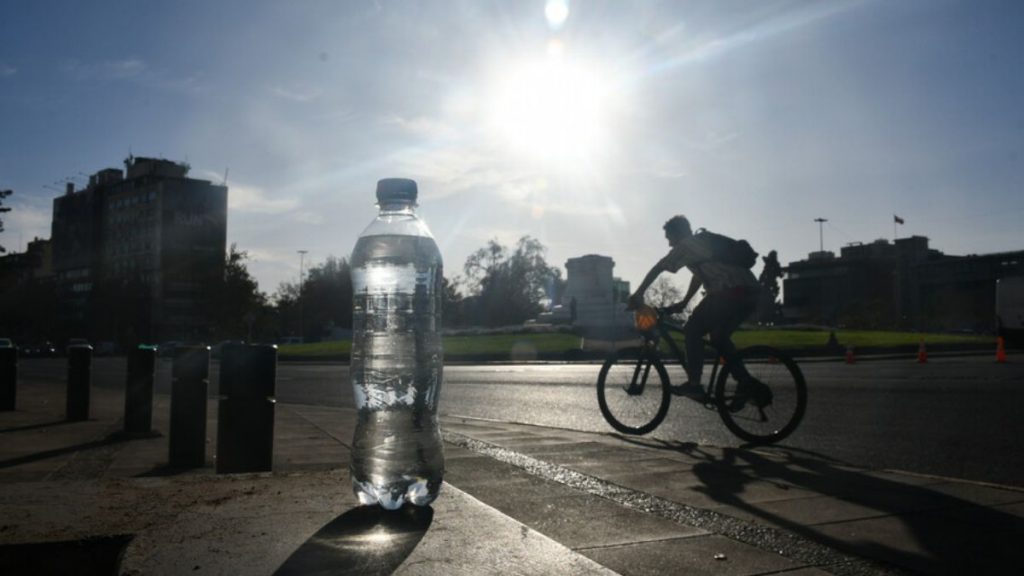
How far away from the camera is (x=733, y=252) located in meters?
7.31

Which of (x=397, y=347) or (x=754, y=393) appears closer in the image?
(x=397, y=347)

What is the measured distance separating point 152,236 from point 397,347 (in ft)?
458

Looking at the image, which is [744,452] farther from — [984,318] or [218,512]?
[984,318]

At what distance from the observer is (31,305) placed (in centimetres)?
9894

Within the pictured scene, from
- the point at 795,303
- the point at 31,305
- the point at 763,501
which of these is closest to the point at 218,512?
the point at 763,501

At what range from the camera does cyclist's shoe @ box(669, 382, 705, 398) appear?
7.35 metres

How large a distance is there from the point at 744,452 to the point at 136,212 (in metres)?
143

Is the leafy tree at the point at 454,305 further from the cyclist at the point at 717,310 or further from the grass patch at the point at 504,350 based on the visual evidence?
the cyclist at the point at 717,310

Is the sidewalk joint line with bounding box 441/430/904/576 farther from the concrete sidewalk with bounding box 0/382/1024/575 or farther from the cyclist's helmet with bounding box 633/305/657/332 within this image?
the cyclist's helmet with bounding box 633/305/657/332

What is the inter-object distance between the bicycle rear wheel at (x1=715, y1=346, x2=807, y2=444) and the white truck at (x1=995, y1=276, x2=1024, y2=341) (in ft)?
137

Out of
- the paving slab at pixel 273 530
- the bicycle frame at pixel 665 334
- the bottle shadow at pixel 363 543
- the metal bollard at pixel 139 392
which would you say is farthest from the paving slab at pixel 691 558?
the metal bollard at pixel 139 392

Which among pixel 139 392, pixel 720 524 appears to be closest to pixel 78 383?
pixel 139 392

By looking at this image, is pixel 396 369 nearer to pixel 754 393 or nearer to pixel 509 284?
pixel 754 393

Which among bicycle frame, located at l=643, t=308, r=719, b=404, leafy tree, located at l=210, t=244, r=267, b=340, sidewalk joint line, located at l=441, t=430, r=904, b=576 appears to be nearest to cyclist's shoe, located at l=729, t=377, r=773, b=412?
bicycle frame, located at l=643, t=308, r=719, b=404
